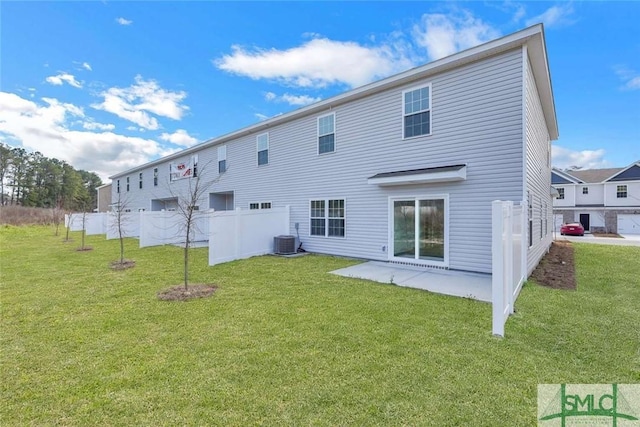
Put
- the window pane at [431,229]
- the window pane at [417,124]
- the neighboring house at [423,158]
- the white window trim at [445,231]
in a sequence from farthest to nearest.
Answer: the window pane at [417,124] < the window pane at [431,229] < the white window trim at [445,231] < the neighboring house at [423,158]

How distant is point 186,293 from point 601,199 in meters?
37.7

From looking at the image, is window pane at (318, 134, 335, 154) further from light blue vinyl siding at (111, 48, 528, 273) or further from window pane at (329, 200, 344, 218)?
window pane at (329, 200, 344, 218)

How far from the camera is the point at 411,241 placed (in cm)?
844

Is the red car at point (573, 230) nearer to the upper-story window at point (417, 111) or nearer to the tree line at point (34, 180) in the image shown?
the upper-story window at point (417, 111)

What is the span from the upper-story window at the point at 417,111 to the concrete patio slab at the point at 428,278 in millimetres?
3766

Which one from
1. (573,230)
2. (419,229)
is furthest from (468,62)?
(573,230)

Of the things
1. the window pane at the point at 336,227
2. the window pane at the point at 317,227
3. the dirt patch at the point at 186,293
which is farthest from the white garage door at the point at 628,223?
the dirt patch at the point at 186,293

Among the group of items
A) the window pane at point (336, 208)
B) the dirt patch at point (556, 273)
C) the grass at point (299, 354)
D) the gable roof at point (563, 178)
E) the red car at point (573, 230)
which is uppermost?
the gable roof at point (563, 178)

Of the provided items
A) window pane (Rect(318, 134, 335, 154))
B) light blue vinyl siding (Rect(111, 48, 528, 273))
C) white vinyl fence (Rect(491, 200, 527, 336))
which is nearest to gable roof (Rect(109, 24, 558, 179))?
light blue vinyl siding (Rect(111, 48, 528, 273))

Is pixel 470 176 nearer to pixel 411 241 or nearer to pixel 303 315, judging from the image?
pixel 411 241

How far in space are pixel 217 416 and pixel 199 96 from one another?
16.6 meters

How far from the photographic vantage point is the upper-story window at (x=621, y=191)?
2723 cm

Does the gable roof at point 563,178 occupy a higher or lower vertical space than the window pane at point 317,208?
higher

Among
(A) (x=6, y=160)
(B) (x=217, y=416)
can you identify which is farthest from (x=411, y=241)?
(A) (x=6, y=160)
